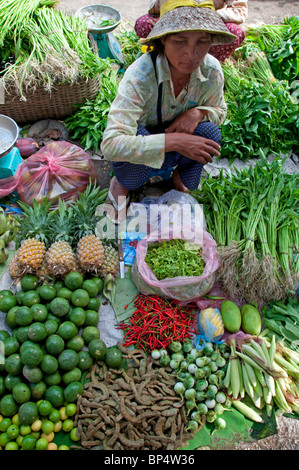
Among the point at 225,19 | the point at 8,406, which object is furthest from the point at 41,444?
the point at 225,19

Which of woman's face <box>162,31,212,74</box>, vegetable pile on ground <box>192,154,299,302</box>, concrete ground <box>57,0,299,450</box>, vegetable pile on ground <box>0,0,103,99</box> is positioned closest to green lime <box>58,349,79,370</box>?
vegetable pile on ground <box>192,154,299,302</box>

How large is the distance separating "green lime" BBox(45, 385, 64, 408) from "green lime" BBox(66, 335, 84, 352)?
247 mm

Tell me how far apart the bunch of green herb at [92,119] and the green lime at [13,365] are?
217cm

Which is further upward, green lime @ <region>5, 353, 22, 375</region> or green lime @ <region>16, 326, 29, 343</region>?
green lime @ <region>16, 326, 29, 343</region>

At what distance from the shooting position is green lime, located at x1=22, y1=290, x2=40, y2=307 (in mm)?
2305

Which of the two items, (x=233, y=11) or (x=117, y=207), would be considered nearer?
(x=117, y=207)

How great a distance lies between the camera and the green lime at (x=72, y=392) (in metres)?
2.04

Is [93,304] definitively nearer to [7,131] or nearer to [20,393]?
[20,393]

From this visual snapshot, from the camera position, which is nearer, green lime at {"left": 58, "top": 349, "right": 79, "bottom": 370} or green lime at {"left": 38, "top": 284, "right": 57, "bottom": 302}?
green lime at {"left": 58, "top": 349, "right": 79, "bottom": 370}

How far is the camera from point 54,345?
2107 millimetres

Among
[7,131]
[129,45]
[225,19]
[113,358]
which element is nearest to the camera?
[113,358]

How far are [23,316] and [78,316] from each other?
34 centimetres

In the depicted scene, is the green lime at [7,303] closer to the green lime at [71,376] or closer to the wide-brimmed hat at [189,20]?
the green lime at [71,376]

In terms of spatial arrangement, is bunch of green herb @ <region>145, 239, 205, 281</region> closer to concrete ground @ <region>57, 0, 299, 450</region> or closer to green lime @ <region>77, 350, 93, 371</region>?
green lime @ <region>77, 350, 93, 371</region>
